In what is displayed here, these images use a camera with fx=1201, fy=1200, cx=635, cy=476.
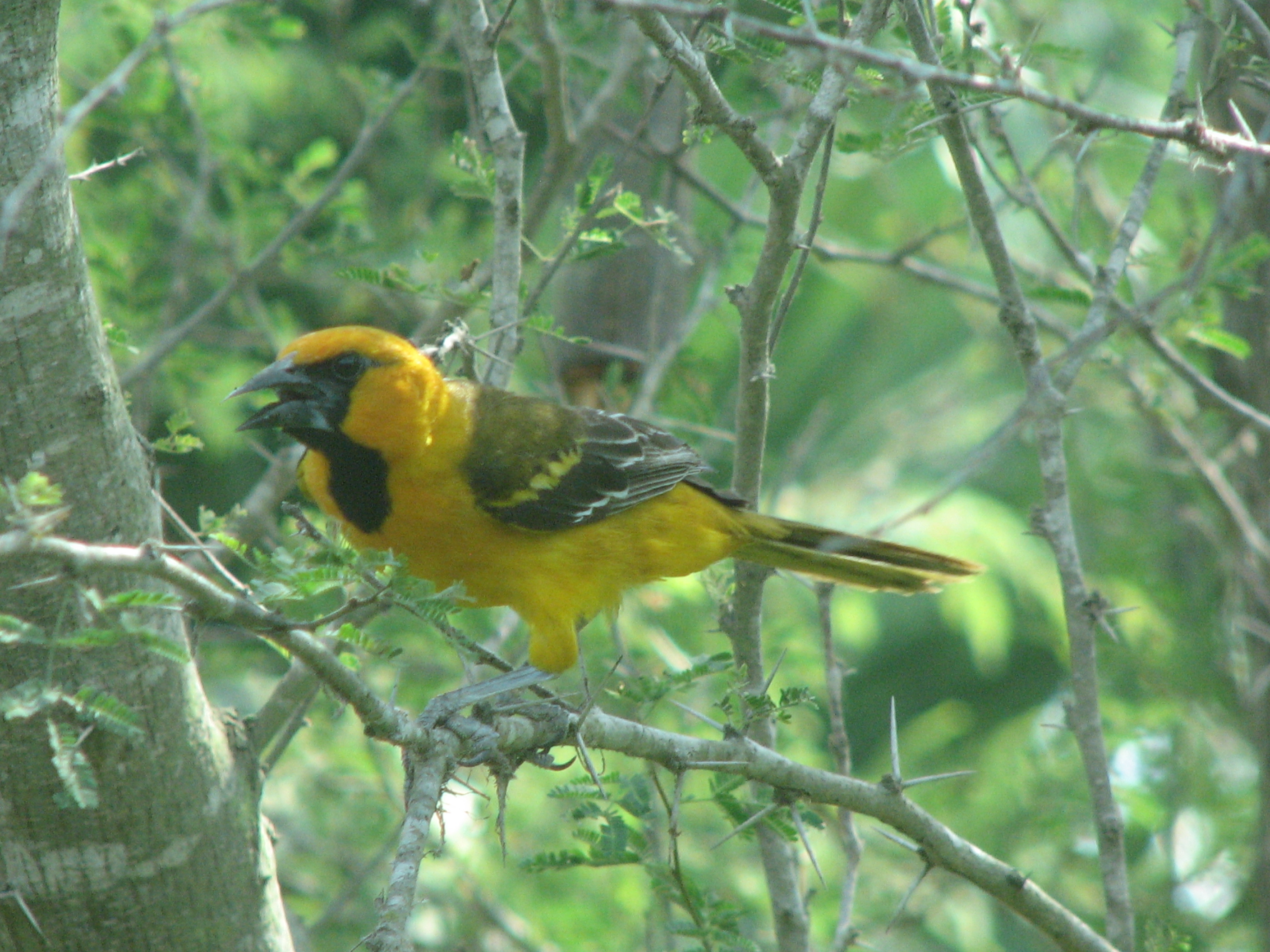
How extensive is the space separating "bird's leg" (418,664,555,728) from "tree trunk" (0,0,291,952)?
0.54 metres

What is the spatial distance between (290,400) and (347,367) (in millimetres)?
210

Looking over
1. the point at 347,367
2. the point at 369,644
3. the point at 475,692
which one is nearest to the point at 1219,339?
the point at 475,692

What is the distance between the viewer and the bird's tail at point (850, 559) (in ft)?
15.8

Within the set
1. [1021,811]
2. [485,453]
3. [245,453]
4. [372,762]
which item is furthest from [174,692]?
[245,453]

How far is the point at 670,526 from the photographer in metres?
4.74

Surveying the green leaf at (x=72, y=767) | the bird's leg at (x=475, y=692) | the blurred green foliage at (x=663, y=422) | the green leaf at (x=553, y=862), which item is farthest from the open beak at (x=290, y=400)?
the green leaf at (x=553, y=862)

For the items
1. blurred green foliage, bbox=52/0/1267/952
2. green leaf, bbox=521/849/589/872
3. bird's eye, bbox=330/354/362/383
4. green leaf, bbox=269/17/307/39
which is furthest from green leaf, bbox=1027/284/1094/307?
green leaf, bbox=269/17/307/39

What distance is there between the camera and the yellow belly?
4.03 metres

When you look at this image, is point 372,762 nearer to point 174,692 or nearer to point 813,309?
point 174,692

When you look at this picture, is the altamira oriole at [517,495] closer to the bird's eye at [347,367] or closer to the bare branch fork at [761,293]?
the bird's eye at [347,367]

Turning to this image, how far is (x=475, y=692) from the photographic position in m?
3.65

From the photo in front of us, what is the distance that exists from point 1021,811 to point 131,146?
576cm

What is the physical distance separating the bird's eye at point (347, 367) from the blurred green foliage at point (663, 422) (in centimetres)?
26

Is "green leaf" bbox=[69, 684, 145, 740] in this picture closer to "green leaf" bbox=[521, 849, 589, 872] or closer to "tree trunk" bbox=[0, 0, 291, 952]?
"tree trunk" bbox=[0, 0, 291, 952]
